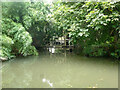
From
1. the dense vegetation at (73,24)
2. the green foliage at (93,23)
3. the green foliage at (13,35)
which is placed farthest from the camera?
the green foliage at (13,35)

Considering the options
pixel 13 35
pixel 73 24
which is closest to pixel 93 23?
pixel 73 24

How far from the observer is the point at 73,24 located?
484cm

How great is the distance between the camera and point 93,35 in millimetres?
5512

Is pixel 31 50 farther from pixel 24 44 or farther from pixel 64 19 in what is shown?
pixel 64 19

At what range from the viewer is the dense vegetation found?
4.29m

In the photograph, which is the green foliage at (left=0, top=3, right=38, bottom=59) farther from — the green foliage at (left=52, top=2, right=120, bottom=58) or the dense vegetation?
the green foliage at (left=52, top=2, right=120, bottom=58)

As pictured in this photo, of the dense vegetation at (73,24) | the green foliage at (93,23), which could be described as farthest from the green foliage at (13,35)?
the green foliage at (93,23)

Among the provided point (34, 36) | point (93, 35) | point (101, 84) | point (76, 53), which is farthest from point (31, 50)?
point (101, 84)

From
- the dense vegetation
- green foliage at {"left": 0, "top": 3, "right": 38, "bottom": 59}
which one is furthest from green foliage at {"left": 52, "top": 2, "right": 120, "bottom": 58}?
green foliage at {"left": 0, "top": 3, "right": 38, "bottom": 59}

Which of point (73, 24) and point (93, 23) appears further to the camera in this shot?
point (73, 24)

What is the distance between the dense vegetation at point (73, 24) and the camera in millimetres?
4293

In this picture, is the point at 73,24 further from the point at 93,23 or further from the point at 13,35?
the point at 13,35

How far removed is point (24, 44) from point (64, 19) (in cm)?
222

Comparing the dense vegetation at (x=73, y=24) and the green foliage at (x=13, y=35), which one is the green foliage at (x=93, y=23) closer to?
the dense vegetation at (x=73, y=24)
